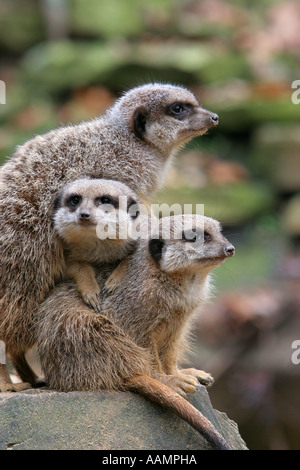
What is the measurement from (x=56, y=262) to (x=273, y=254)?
654cm

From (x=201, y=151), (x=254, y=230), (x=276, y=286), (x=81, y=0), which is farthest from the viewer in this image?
(x=81, y=0)

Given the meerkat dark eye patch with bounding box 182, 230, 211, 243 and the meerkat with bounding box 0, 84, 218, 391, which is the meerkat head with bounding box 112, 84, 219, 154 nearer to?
the meerkat with bounding box 0, 84, 218, 391

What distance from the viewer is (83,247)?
15.3 ft

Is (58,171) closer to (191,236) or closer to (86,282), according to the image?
(86,282)

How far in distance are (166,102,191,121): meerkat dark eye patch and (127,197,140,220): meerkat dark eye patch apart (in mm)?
1019

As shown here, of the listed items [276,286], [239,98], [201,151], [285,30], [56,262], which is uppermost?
[285,30]

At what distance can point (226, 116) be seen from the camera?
12398mm

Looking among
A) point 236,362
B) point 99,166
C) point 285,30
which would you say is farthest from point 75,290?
point 285,30

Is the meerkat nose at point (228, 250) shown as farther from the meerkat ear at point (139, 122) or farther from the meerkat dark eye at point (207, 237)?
the meerkat ear at point (139, 122)

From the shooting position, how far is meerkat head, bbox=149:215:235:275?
173 inches

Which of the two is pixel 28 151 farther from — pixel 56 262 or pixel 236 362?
pixel 236 362

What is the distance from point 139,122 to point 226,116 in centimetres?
724

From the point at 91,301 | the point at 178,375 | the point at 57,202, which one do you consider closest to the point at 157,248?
the point at 91,301

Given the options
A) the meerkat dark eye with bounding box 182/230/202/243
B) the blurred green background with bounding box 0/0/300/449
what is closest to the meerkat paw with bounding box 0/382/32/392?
the meerkat dark eye with bounding box 182/230/202/243
